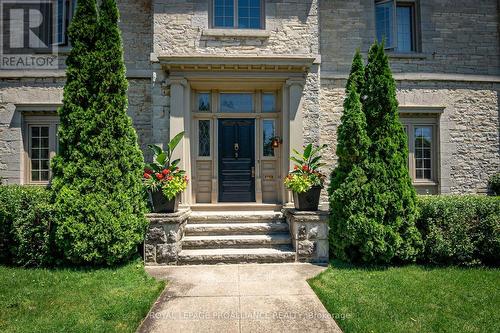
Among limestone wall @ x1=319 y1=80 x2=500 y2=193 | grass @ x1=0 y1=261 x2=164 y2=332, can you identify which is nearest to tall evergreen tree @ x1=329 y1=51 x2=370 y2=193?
limestone wall @ x1=319 y1=80 x2=500 y2=193

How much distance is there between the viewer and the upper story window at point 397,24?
8133 millimetres

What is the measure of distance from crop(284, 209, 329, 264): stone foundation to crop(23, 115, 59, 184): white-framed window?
6.56 m

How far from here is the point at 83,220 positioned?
15.5 ft

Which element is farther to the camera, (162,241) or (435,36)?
(435,36)

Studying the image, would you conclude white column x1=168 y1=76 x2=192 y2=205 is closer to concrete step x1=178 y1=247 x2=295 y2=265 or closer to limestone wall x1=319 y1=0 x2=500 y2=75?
concrete step x1=178 y1=247 x2=295 y2=265

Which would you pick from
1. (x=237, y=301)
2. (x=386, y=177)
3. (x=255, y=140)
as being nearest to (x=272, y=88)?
(x=255, y=140)

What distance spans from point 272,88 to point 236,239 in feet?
12.6

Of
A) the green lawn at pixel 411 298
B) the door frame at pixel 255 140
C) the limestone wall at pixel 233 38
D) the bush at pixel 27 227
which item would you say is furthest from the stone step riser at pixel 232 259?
the limestone wall at pixel 233 38

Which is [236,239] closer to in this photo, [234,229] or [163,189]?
[234,229]

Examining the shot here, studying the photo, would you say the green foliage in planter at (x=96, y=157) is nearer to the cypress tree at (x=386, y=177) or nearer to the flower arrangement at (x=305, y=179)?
the flower arrangement at (x=305, y=179)

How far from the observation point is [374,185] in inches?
199

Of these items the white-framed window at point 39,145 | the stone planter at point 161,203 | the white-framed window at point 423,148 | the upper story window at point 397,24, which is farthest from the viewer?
the upper story window at point 397,24

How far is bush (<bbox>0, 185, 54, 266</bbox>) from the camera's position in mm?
4793

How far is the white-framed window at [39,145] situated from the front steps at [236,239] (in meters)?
4.38
